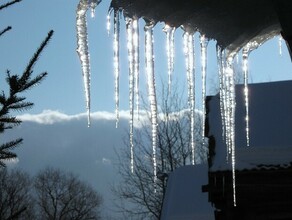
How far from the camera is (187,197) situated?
1548cm

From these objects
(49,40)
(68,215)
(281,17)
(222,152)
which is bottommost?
(68,215)

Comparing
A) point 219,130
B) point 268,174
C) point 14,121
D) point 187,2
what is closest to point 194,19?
point 187,2

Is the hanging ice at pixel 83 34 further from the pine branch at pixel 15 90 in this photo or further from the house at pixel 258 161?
the house at pixel 258 161

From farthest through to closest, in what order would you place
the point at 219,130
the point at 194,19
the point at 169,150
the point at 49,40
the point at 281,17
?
the point at 169,150 < the point at 219,130 < the point at 49,40 < the point at 194,19 < the point at 281,17

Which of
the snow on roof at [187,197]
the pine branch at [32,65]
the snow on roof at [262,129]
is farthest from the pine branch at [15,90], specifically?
the snow on roof at [187,197]

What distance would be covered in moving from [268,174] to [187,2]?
283 inches

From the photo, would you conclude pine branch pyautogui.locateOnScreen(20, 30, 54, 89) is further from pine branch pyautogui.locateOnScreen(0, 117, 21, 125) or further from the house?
the house

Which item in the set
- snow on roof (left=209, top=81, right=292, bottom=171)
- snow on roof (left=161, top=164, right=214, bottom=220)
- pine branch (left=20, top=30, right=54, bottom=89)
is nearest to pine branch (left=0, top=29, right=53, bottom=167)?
pine branch (left=20, top=30, right=54, bottom=89)

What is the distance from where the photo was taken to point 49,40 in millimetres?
4066

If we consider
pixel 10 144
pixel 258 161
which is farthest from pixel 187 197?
pixel 10 144

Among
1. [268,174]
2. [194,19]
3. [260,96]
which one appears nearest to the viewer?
[194,19]

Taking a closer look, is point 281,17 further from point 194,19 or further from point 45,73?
point 45,73

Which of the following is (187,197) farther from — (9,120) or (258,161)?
(9,120)

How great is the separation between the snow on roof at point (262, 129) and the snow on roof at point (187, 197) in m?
3.94
